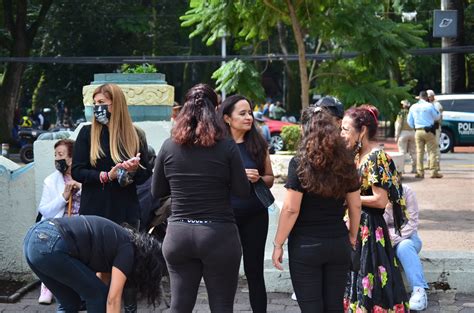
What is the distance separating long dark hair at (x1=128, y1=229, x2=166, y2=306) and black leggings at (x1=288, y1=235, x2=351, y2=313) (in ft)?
2.67

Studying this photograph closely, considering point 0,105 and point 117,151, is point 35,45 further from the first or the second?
point 117,151

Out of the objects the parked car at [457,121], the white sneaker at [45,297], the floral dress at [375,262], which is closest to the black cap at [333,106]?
the floral dress at [375,262]

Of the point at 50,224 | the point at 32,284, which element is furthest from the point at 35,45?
the point at 50,224

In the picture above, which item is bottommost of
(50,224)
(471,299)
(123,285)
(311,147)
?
(471,299)

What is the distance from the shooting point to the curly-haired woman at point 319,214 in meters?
5.11

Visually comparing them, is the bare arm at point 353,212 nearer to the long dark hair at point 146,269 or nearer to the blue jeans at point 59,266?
the long dark hair at point 146,269

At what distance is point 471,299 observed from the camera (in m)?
7.37

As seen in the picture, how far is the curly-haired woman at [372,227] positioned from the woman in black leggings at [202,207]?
104 centimetres

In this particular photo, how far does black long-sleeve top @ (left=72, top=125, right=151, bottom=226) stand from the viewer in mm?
6176

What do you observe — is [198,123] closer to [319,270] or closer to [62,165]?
[319,270]

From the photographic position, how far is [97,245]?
4996 mm

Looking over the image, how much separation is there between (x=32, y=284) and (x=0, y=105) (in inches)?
872

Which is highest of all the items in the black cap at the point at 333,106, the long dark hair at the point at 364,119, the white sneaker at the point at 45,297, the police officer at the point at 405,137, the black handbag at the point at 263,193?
the black cap at the point at 333,106

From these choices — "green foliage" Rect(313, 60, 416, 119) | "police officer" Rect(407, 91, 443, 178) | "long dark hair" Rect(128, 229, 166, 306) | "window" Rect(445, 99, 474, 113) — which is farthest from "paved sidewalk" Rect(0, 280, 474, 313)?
"window" Rect(445, 99, 474, 113)
